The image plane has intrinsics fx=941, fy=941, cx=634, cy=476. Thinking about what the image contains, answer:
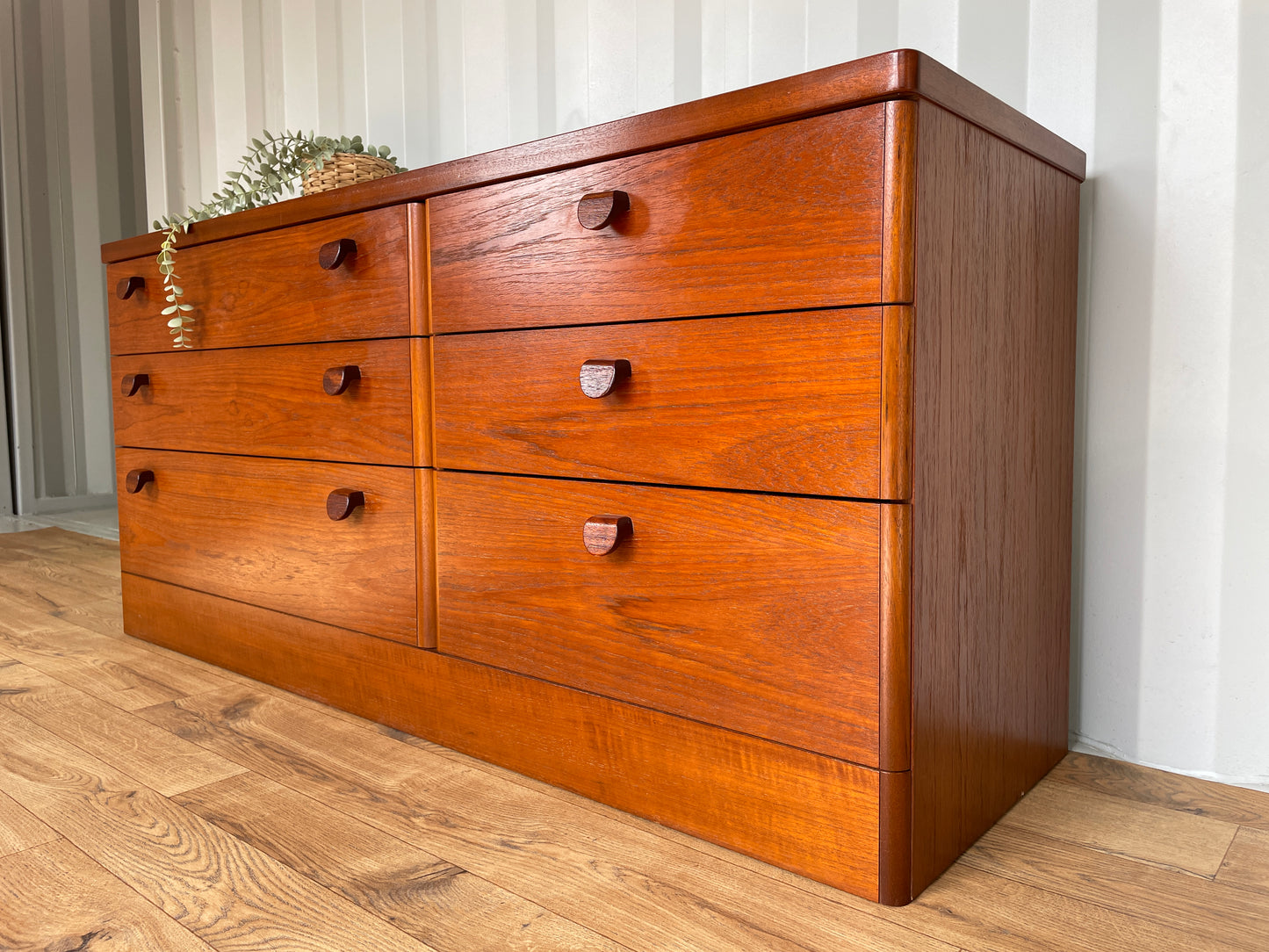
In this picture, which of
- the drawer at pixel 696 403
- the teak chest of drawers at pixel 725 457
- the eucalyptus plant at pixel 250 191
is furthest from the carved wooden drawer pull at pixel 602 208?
the eucalyptus plant at pixel 250 191

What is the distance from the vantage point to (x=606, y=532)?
95 cm

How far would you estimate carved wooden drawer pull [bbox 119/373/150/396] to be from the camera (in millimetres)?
1618

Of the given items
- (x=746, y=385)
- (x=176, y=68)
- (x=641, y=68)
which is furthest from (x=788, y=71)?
(x=176, y=68)

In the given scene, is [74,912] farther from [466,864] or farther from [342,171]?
[342,171]

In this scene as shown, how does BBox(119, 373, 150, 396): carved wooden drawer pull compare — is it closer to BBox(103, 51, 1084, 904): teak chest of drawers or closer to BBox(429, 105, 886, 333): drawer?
BBox(103, 51, 1084, 904): teak chest of drawers

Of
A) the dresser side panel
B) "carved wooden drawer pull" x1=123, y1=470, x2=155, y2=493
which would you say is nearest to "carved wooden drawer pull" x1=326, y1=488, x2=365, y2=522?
"carved wooden drawer pull" x1=123, y1=470, x2=155, y2=493

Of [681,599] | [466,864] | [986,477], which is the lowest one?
[466,864]

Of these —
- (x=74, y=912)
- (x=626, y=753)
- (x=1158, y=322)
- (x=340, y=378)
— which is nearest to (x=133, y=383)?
(x=340, y=378)

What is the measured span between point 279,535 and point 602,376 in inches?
27.1

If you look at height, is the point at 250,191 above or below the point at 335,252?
above

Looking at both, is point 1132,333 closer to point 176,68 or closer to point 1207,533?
point 1207,533

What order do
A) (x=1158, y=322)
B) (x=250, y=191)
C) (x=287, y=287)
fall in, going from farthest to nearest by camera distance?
(x=250, y=191)
(x=287, y=287)
(x=1158, y=322)

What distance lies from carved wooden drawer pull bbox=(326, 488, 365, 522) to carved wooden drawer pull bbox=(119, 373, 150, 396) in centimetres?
60

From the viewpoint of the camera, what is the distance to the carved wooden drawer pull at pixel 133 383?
1.62 meters
